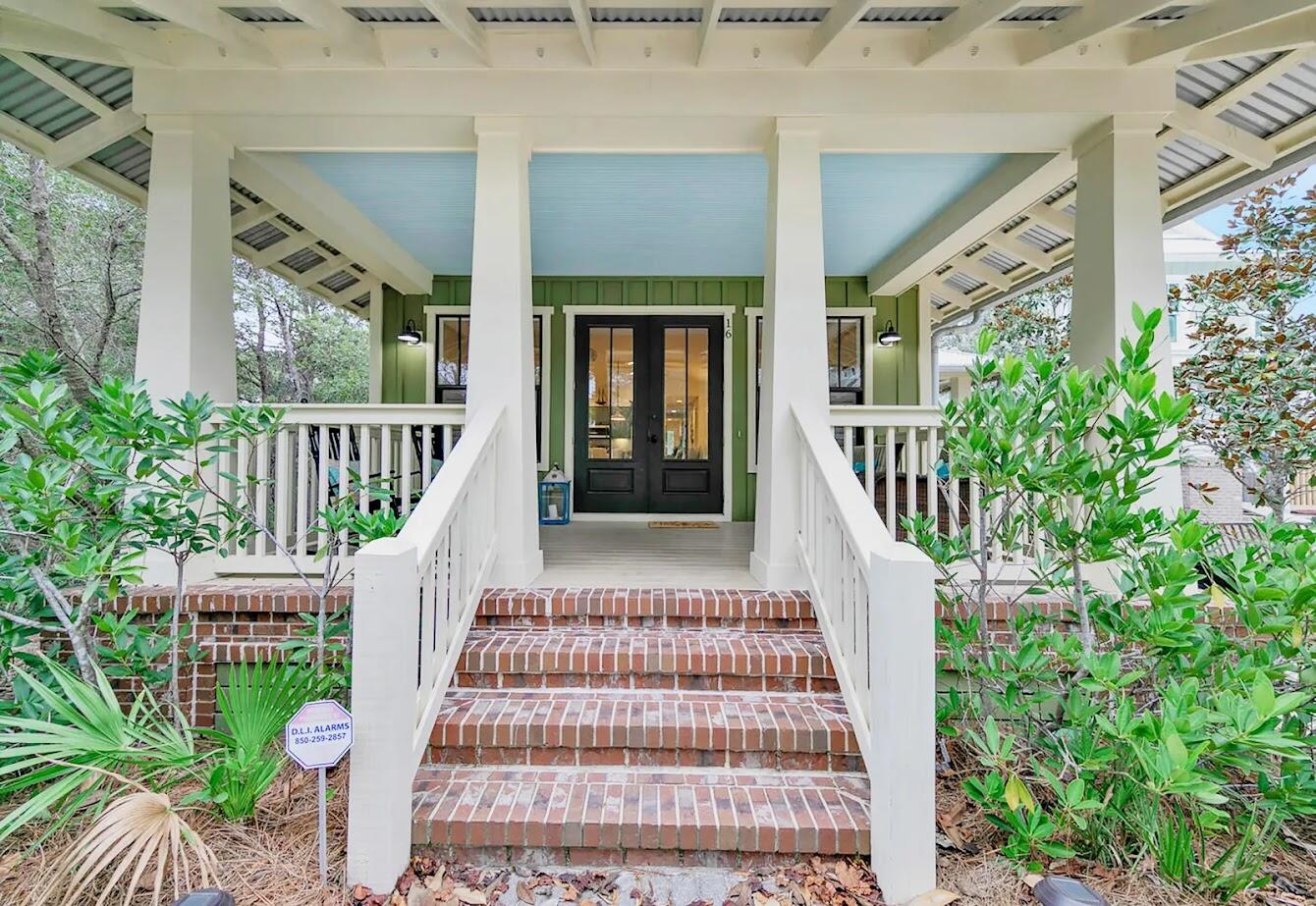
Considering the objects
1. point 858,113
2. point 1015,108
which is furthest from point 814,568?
point 1015,108

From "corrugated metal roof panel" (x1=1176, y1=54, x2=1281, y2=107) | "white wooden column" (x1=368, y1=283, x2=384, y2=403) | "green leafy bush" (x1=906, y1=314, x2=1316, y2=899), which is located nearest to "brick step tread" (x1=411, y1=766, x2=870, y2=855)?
"green leafy bush" (x1=906, y1=314, x2=1316, y2=899)

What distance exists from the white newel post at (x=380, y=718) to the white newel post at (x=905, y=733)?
1.46 metres

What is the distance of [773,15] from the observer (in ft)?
10.1

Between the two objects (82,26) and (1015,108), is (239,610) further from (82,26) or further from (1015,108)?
(1015,108)

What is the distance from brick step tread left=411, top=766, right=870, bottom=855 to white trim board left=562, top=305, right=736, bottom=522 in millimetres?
4329

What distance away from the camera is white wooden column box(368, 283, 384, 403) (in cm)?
649

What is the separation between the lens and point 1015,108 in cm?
327

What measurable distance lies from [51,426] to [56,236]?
27.2 feet

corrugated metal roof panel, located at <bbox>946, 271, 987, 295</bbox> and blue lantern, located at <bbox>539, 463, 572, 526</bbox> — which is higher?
corrugated metal roof panel, located at <bbox>946, 271, 987, 295</bbox>

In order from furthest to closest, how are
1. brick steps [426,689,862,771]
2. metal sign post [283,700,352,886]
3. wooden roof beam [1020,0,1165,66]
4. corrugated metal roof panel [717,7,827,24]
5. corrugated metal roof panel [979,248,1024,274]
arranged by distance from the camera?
corrugated metal roof panel [979,248,1024,274] → corrugated metal roof panel [717,7,827,24] → wooden roof beam [1020,0,1165,66] → brick steps [426,689,862,771] → metal sign post [283,700,352,886]

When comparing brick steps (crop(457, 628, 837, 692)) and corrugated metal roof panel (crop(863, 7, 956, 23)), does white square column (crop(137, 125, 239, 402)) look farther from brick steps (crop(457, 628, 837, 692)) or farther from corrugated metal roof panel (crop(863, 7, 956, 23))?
corrugated metal roof panel (crop(863, 7, 956, 23))

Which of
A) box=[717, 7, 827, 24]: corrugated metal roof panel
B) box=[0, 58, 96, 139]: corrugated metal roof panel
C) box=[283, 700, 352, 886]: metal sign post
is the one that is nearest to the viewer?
box=[283, 700, 352, 886]: metal sign post

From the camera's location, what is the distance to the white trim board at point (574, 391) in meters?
6.47

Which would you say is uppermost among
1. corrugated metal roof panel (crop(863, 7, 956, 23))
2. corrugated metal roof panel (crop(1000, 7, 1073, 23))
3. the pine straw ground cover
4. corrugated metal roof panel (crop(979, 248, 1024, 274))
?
corrugated metal roof panel (crop(1000, 7, 1073, 23))
